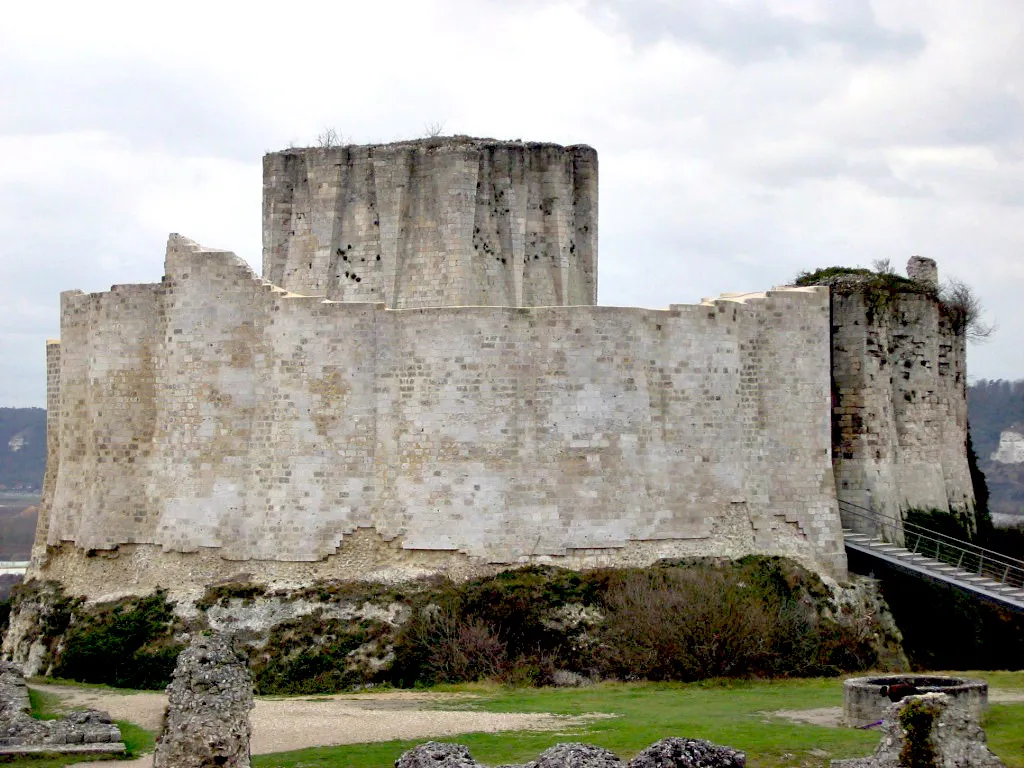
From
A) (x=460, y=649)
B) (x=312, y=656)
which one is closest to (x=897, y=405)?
(x=460, y=649)

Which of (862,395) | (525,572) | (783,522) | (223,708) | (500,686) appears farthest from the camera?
(862,395)

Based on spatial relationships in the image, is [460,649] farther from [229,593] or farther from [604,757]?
[604,757]

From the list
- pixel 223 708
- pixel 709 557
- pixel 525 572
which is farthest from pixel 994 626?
pixel 223 708

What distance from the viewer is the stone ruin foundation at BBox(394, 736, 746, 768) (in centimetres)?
1981

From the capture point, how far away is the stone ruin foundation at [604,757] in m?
19.8

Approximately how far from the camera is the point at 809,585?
3391 cm

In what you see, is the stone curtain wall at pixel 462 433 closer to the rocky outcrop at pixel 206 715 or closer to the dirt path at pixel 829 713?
the dirt path at pixel 829 713

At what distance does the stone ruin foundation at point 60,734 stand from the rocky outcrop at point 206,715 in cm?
401

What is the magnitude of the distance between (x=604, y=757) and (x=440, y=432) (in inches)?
545

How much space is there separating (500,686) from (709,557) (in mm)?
5509

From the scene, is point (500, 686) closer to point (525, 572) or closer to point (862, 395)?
point (525, 572)

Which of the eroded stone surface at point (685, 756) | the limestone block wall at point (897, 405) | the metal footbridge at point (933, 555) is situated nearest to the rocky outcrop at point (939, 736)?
the eroded stone surface at point (685, 756)

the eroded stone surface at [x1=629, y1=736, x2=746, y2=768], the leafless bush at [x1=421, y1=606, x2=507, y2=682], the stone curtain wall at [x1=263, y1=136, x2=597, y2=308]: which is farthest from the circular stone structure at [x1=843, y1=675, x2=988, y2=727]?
the stone curtain wall at [x1=263, y1=136, x2=597, y2=308]

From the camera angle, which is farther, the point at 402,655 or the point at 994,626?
the point at 994,626
